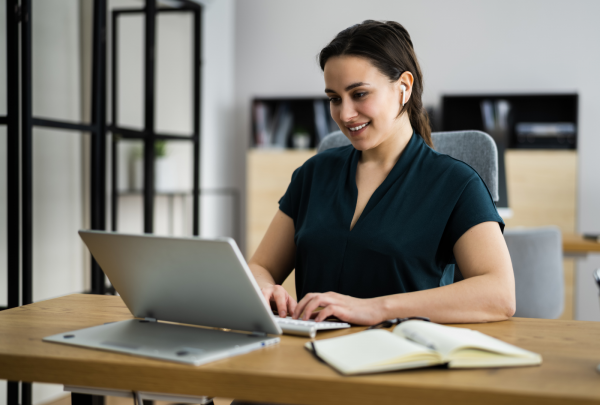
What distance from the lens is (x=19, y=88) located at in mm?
2068

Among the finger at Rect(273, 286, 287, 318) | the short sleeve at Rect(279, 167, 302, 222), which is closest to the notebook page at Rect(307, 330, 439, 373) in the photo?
the finger at Rect(273, 286, 287, 318)

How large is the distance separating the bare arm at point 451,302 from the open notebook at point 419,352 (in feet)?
0.49

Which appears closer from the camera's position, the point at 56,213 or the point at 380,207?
the point at 380,207

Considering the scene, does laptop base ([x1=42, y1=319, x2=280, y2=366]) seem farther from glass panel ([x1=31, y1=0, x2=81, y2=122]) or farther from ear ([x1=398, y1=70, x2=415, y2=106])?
glass panel ([x1=31, y1=0, x2=81, y2=122])

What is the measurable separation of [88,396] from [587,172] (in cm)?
395

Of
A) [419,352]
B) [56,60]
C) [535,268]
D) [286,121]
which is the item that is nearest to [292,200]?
[419,352]

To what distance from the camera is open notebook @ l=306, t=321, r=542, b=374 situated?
75 centimetres

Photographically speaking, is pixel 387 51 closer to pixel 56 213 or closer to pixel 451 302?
pixel 451 302

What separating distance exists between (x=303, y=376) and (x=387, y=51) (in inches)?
33.5

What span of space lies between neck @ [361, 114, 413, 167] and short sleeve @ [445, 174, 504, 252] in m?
0.20

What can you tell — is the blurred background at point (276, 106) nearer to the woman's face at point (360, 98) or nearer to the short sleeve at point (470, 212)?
the woman's face at point (360, 98)

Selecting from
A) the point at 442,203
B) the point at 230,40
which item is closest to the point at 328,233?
the point at 442,203

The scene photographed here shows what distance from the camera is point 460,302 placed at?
1050 mm

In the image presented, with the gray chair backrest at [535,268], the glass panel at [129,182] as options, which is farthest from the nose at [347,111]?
the glass panel at [129,182]
